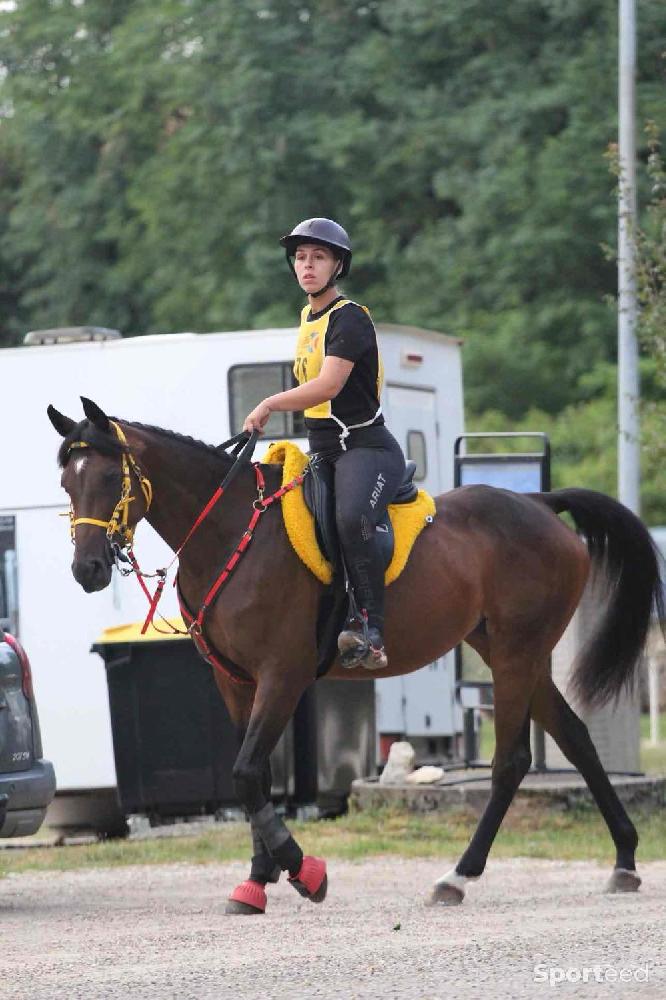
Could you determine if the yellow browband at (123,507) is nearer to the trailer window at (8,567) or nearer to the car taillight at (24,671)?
the car taillight at (24,671)

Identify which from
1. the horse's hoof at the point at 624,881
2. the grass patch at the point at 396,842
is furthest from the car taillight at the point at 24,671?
the horse's hoof at the point at 624,881

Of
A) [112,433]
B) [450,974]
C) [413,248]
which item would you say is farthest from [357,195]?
[450,974]

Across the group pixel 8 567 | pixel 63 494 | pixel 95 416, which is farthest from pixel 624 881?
pixel 8 567

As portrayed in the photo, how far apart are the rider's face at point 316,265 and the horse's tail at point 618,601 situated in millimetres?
2012

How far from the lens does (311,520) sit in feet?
32.7

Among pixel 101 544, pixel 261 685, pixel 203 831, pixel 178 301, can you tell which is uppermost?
pixel 178 301

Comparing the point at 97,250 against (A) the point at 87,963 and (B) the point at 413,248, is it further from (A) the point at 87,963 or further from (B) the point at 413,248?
(A) the point at 87,963

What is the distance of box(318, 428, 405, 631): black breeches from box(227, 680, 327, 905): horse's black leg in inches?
21.2

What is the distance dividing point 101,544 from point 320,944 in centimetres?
199

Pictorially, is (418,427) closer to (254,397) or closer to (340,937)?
(254,397)

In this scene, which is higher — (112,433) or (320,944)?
(112,433)

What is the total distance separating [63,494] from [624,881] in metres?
6.44

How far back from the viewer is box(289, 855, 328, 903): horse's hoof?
9.66 meters

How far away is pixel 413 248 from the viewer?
34.8 metres
